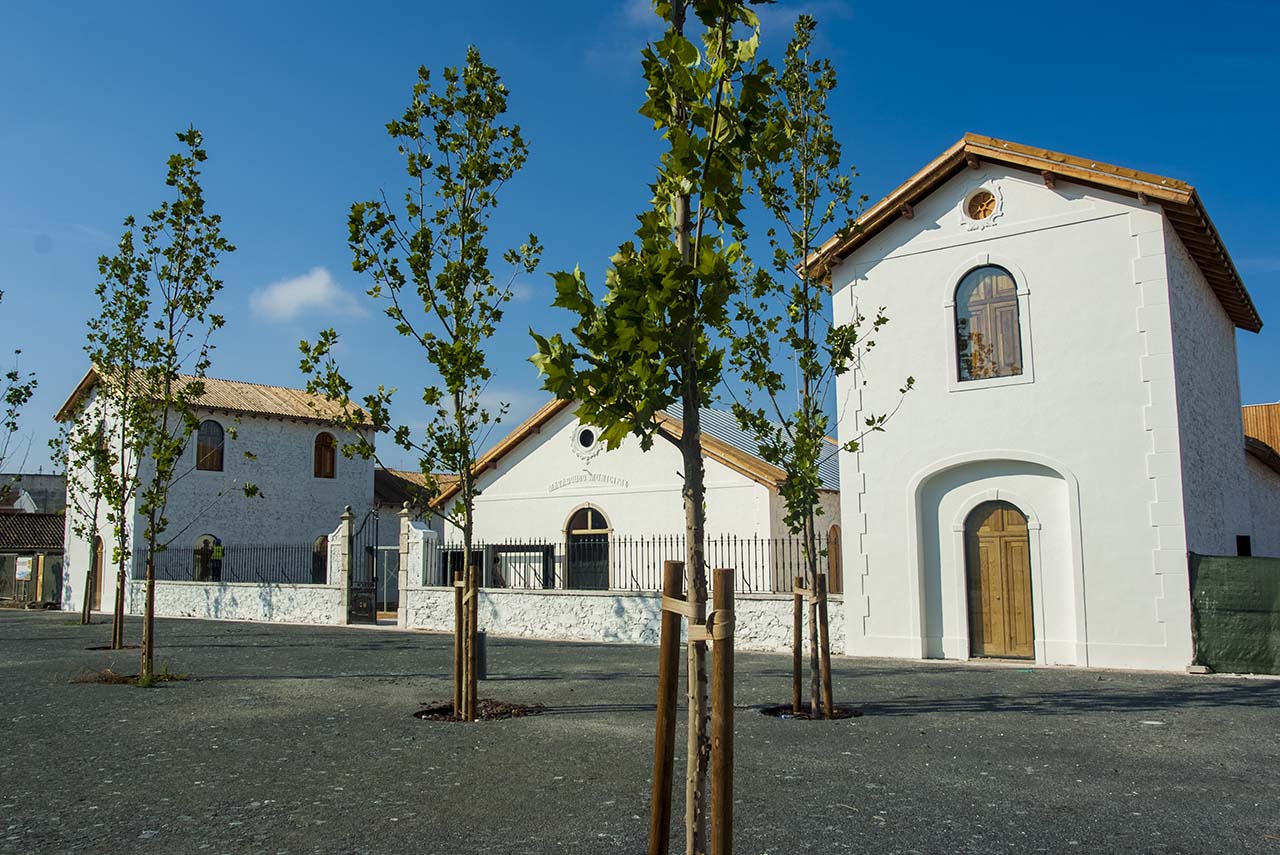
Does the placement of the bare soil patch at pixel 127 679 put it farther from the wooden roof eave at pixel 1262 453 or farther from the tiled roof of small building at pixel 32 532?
the tiled roof of small building at pixel 32 532

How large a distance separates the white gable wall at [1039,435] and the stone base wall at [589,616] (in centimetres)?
156

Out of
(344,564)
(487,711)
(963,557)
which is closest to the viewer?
(487,711)

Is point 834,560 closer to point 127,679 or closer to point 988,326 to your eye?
point 988,326

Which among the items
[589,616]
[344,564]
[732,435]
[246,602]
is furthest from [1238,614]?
Answer: [246,602]

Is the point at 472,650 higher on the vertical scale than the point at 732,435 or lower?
lower

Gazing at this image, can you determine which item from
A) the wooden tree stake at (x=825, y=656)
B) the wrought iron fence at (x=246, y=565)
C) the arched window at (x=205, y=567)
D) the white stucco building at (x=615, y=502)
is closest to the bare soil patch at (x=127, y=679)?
the wooden tree stake at (x=825, y=656)

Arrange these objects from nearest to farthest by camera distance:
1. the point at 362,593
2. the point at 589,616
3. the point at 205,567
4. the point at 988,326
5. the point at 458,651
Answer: the point at 458,651
the point at 988,326
the point at 589,616
the point at 362,593
the point at 205,567

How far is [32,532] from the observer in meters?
42.2

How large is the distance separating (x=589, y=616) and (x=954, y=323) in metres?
9.42

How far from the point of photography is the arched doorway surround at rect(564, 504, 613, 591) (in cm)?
2294

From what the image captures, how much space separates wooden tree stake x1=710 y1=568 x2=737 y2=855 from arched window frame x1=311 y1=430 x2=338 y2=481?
34.7 metres

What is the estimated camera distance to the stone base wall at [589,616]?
17453 millimetres

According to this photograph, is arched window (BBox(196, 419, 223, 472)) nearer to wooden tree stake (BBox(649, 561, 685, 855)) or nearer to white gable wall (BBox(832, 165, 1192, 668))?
white gable wall (BBox(832, 165, 1192, 668))

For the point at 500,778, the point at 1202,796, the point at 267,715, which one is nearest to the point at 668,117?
the point at 500,778
